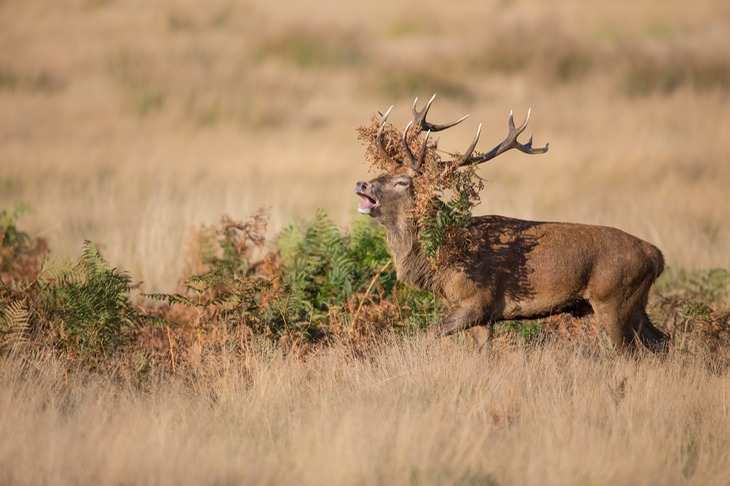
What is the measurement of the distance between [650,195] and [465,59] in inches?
451

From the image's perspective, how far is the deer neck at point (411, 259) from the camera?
27.1ft

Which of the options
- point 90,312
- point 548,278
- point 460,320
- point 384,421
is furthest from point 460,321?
point 90,312

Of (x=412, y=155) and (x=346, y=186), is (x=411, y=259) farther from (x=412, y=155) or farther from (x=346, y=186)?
(x=346, y=186)

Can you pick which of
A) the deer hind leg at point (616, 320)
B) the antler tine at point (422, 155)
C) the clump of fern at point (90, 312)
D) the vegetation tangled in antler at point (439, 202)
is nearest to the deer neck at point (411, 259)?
the vegetation tangled in antler at point (439, 202)

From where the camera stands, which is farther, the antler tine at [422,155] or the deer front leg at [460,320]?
the deer front leg at [460,320]

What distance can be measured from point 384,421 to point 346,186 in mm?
11485

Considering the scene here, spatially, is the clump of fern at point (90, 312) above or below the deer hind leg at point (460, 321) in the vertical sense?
below

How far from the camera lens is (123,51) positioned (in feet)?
85.7

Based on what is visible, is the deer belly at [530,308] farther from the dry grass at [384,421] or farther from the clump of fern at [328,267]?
the clump of fern at [328,267]

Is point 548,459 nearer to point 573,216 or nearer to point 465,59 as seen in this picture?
point 573,216

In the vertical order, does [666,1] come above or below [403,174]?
above

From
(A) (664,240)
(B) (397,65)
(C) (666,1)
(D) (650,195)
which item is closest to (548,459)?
(A) (664,240)

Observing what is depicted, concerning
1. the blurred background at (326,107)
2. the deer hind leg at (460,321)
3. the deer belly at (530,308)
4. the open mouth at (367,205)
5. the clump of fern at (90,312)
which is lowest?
the clump of fern at (90,312)

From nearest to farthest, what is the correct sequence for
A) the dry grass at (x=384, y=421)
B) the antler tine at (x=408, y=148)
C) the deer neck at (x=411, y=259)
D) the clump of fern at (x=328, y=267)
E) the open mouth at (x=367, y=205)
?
the dry grass at (x=384, y=421) → the antler tine at (x=408, y=148) → the open mouth at (x=367, y=205) → the deer neck at (x=411, y=259) → the clump of fern at (x=328, y=267)
